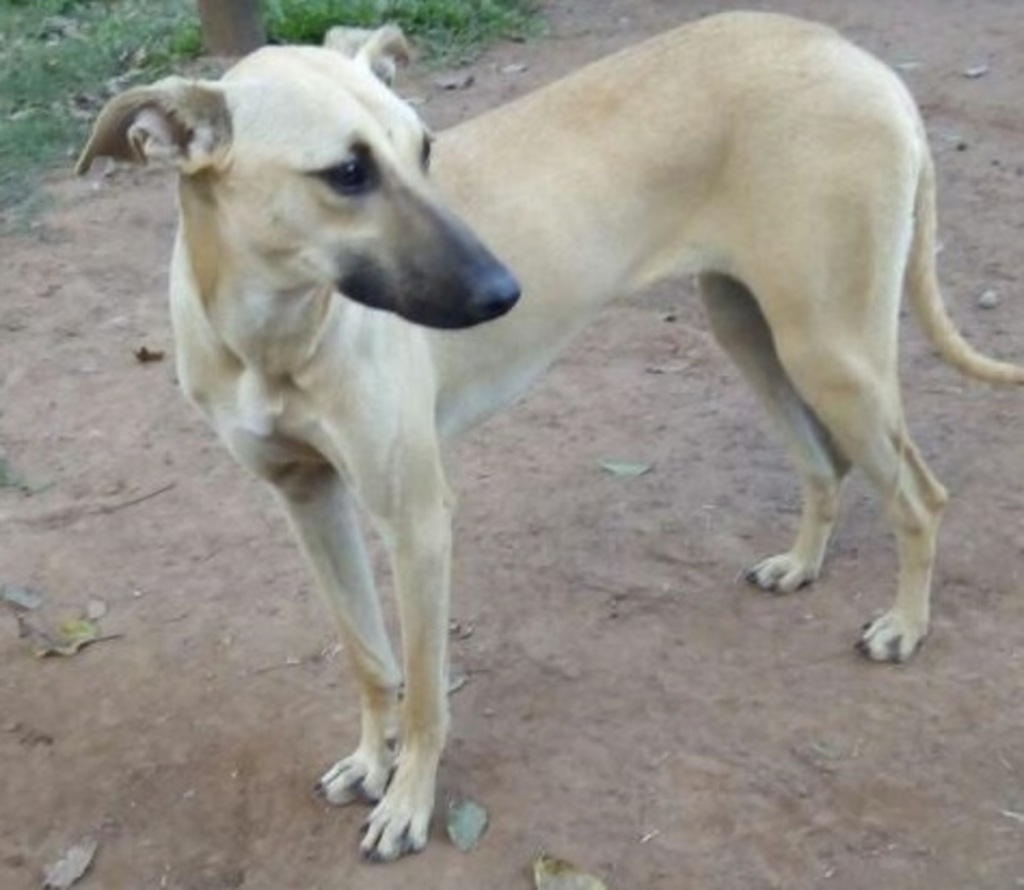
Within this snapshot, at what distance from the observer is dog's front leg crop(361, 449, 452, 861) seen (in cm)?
350

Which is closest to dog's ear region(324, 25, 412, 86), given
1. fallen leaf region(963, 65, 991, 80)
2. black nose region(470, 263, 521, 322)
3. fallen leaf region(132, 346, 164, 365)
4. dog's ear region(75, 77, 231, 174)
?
dog's ear region(75, 77, 231, 174)

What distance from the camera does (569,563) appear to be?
471 cm

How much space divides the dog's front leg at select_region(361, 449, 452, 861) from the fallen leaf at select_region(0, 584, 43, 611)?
1309 mm

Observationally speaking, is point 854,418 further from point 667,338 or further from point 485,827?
point 667,338

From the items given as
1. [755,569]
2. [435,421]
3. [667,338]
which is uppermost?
[435,421]

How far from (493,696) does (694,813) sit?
656 mm

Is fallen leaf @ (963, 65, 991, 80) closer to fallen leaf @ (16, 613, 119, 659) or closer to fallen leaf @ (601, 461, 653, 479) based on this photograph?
fallen leaf @ (601, 461, 653, 479)

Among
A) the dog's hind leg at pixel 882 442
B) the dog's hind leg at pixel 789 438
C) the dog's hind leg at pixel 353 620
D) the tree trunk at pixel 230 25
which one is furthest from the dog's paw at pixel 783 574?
the tree trunk at pixel 230 25

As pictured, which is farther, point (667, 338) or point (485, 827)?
point (667, 338)

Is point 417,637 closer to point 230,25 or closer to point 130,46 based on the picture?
point 230,25

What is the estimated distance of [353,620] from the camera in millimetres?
3844

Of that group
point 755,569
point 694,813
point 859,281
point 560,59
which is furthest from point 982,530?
point 560,59

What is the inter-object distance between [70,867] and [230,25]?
5.32 metres

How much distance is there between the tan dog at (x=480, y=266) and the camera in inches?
123
